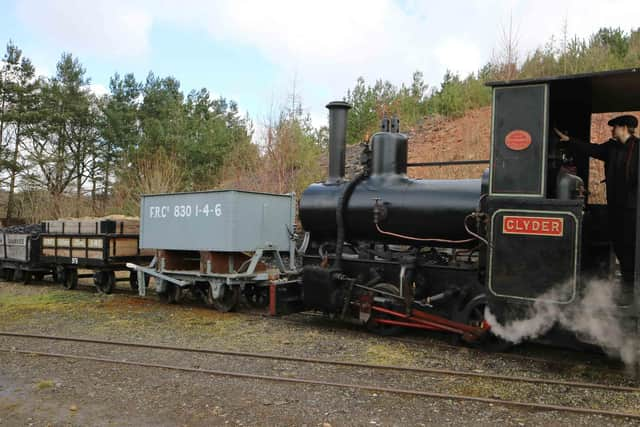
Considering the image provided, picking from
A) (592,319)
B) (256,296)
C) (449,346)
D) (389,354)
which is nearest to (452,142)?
(256,296)

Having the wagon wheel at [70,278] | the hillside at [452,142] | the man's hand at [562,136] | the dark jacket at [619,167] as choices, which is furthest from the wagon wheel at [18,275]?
the dark jacket at [619,167]

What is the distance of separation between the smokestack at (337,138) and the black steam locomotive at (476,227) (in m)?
0.02

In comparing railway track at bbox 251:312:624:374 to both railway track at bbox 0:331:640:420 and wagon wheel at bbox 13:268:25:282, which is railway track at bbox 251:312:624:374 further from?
wagon wheel at bbox 13:268:25:282

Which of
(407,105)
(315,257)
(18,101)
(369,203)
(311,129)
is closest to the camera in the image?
(369,203)

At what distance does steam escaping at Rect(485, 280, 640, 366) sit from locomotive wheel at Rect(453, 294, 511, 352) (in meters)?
0.92

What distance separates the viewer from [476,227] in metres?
6.48

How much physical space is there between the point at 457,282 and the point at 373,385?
6.65 feet

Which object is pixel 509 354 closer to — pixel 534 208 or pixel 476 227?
pixel 476 227

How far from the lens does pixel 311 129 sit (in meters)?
23.2

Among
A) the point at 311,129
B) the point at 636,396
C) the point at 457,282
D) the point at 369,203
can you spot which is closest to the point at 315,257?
the point at 369,203

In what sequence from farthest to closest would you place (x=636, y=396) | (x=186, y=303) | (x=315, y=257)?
(x=186, y=303)
(x=315, y=257)
(x=636, y=396)

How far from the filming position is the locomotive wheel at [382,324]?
23.6 ft

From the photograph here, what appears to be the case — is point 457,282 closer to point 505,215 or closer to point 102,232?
point 505,215

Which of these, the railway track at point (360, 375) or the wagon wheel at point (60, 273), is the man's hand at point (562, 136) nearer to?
the railway track at point (360, 375)
